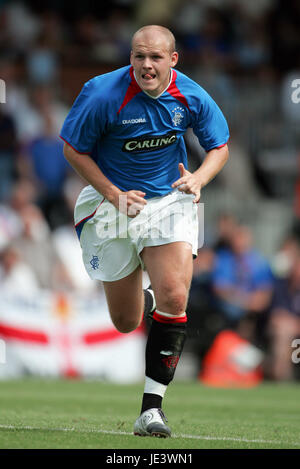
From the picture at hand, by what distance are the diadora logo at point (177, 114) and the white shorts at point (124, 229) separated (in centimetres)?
49

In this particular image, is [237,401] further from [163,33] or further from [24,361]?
[163,33]

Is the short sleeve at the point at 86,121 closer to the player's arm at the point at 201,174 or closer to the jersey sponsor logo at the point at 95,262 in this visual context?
the player's arm at the point at 201,174

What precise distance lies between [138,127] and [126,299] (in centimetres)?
126

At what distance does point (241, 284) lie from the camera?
1367 cm

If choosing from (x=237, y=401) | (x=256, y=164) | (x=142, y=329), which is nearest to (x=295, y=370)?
Answer: (x=142, y=329)

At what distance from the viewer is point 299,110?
16.5 m

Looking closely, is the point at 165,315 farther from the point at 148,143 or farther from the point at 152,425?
the point at 148,143

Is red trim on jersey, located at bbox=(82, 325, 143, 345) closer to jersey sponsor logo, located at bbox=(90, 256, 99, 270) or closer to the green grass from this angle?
the green grass

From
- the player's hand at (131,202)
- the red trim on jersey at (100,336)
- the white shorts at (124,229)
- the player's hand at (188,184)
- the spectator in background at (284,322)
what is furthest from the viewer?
the spectator in background at (284,322)

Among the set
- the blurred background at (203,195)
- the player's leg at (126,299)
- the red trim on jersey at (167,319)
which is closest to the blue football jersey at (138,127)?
the player's leg at (126,299)

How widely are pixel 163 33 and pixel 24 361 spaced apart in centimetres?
736

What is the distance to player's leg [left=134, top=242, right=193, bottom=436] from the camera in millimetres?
6188

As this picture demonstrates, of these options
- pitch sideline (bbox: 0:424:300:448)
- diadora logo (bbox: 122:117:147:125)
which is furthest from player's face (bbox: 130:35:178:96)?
pitch sideline (bbox: 0:424:300:448)

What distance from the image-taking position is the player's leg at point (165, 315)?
6.19 metres
